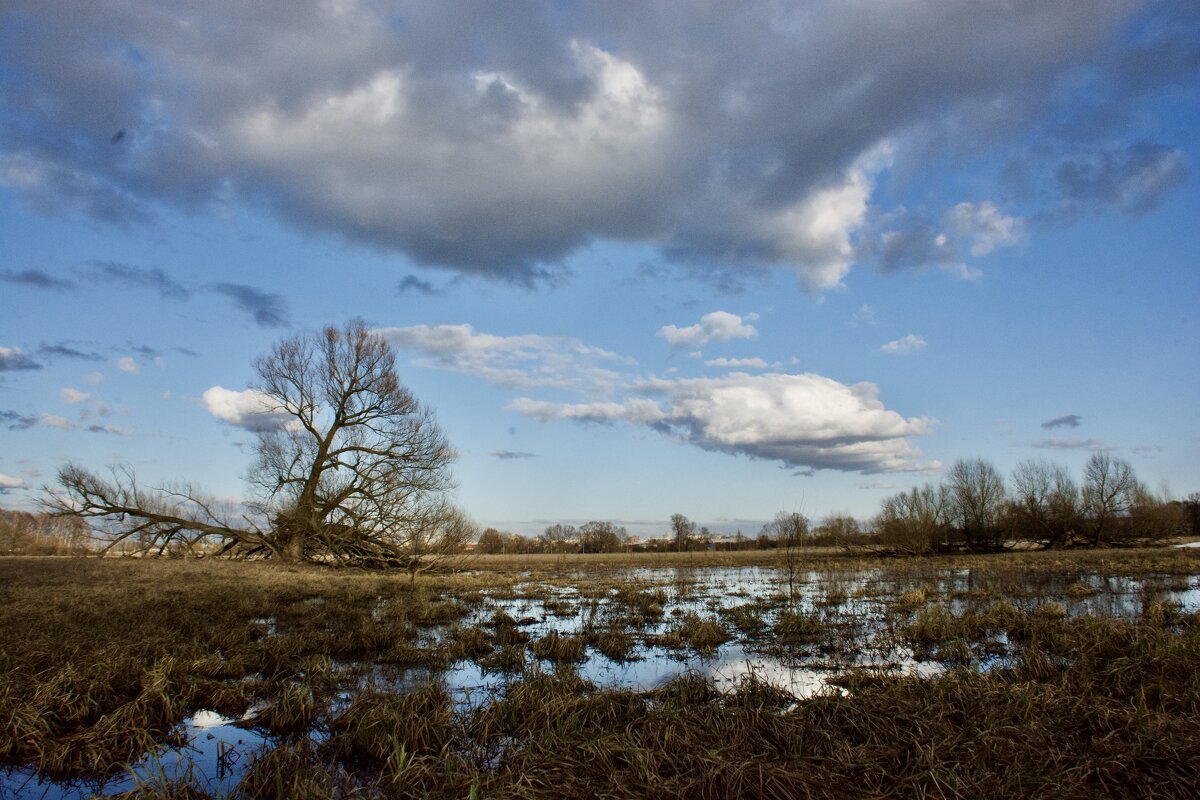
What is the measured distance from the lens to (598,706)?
673cm

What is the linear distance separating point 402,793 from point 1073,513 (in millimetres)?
72385

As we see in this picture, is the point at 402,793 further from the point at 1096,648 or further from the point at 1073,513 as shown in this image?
the point at 1073,513

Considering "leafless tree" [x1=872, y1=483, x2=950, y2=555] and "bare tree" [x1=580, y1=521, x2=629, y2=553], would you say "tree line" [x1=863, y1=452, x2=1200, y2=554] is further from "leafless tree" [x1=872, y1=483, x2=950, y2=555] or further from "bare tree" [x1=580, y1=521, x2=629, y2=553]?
"bare tree" [x1=580, y1=521, x2=629, y2=553]

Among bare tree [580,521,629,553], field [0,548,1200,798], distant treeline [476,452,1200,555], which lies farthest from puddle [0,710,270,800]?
bare tree [580,521,629,553]

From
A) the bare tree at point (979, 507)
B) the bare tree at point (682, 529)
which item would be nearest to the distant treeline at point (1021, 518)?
the bare tree at point (979, 507)

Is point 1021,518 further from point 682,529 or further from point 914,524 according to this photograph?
point 682,529

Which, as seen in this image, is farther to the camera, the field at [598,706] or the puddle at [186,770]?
the puddle at [186,770]

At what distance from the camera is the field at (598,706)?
4.87 metres

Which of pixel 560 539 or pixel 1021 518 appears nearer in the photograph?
pixel 1021 518

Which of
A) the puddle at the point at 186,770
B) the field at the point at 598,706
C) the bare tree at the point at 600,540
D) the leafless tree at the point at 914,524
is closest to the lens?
the field at the point at 598,706

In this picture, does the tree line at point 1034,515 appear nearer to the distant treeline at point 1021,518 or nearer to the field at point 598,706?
the distant treeline at point 1021,518

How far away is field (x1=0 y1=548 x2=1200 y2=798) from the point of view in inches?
192

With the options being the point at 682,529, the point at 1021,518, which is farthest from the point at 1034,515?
the point at 682,529

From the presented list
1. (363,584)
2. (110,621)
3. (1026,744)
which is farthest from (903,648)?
(363,584)
